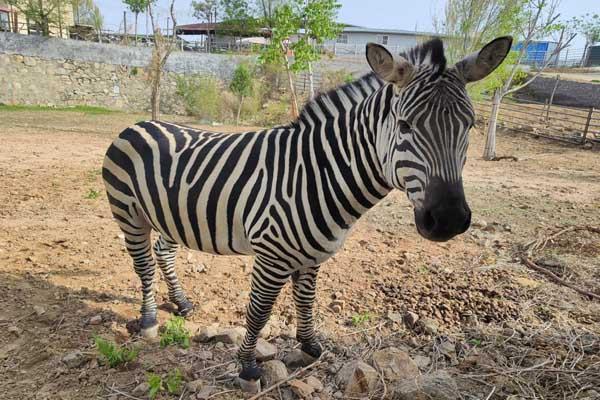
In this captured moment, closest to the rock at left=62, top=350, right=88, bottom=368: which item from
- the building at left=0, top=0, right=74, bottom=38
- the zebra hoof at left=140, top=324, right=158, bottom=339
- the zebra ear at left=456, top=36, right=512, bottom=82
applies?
the zebra hoof at left=140, top=324, right=158, bottom=339

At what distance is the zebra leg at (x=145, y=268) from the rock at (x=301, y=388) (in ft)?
4.33

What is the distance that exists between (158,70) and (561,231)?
39.1 feet

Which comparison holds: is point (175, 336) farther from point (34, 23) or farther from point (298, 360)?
point (34, 23)

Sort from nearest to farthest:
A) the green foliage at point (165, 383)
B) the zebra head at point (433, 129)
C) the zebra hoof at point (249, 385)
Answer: the zebra head at point (433, 129) → the green foliage at point (165, 383) → the zebra hoof at point (249, 385)

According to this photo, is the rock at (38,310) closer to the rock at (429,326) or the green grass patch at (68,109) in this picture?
the rock at (429,326)

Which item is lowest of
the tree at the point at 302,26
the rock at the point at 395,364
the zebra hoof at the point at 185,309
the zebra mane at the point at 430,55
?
the zebra hoof at the point at 185,309

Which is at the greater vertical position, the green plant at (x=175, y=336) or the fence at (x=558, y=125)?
the fence at (x=558, y=125)

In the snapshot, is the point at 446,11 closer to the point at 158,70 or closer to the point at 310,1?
the point at 310,1

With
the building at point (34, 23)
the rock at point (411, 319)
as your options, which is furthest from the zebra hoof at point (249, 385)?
the building at point (34, 23)

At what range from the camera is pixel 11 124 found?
1315 centimetres

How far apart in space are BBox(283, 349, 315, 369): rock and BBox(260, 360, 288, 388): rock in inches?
4.9

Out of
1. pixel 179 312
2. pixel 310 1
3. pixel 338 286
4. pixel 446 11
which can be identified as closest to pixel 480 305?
pixel 338 286

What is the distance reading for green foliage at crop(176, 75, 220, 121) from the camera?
1912 centimetres

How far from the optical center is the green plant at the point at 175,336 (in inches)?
126
